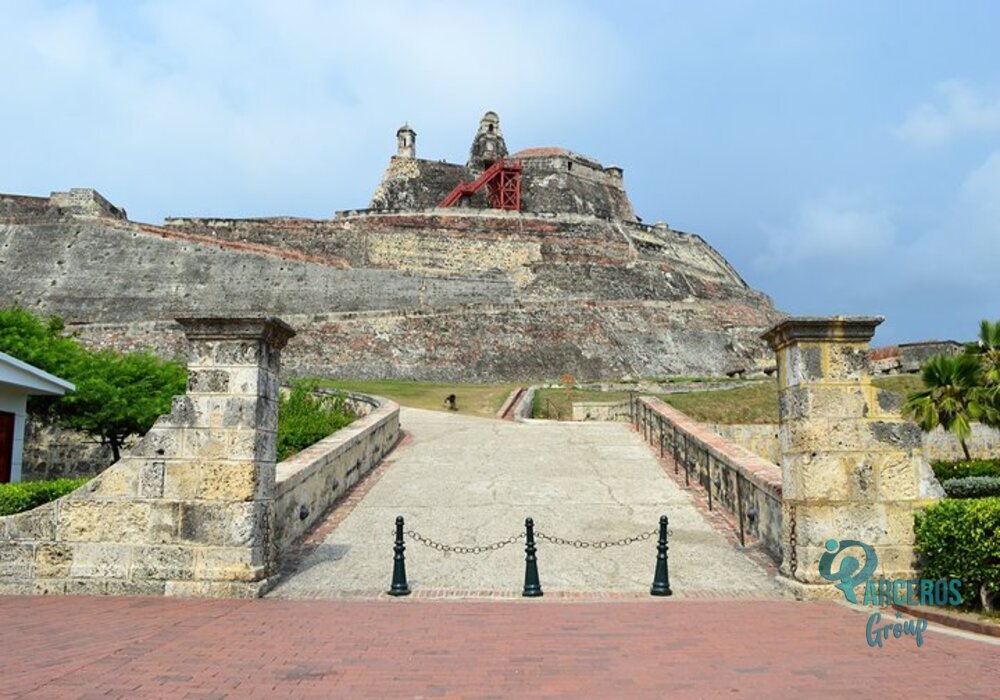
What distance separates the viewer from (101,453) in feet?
67.8

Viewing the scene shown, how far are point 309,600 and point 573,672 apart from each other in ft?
9.98

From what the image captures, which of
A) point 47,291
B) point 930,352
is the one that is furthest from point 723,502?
point 47,291

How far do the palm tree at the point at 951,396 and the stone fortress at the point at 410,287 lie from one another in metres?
18.9

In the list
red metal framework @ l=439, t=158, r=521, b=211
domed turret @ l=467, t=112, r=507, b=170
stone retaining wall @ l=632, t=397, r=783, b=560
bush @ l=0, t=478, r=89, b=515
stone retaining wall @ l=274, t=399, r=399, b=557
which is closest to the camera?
stone retaining wall @ l=632, t=397, r=783, b=560

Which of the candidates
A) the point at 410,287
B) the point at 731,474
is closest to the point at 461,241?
the point at 410,287

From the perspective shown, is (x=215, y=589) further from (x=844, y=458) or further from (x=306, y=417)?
(x=306, y=417)

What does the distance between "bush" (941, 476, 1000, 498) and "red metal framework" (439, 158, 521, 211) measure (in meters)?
41.7

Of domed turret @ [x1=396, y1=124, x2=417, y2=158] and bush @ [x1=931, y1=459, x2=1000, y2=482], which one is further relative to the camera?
domed turret @ [x1=396, y1=124, x2=417, y2=158]

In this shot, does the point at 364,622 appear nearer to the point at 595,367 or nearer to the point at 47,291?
the point at 595,367

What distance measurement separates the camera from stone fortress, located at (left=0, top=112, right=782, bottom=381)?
114ft

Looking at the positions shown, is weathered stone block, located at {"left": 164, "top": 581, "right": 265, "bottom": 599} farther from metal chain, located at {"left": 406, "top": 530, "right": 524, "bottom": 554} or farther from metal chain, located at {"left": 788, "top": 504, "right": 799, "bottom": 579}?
metal chain, located at {"left": 788, "top": 504, "right": 799, "bottom": 579}

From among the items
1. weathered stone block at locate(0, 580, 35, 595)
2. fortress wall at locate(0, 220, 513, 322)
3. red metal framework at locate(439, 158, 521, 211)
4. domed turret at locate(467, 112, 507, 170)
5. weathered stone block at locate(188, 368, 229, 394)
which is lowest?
weathered stone block at locate(0, 580, 35, 595)

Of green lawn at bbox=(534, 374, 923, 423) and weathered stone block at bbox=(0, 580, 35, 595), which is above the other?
green lawn at bbox=(534, 374, 923, 423)

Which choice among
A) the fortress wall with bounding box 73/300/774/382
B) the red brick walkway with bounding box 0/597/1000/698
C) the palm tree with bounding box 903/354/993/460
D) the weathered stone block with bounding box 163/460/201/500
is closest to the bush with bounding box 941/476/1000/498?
the palm tree with bounding box 903/354/993/460
